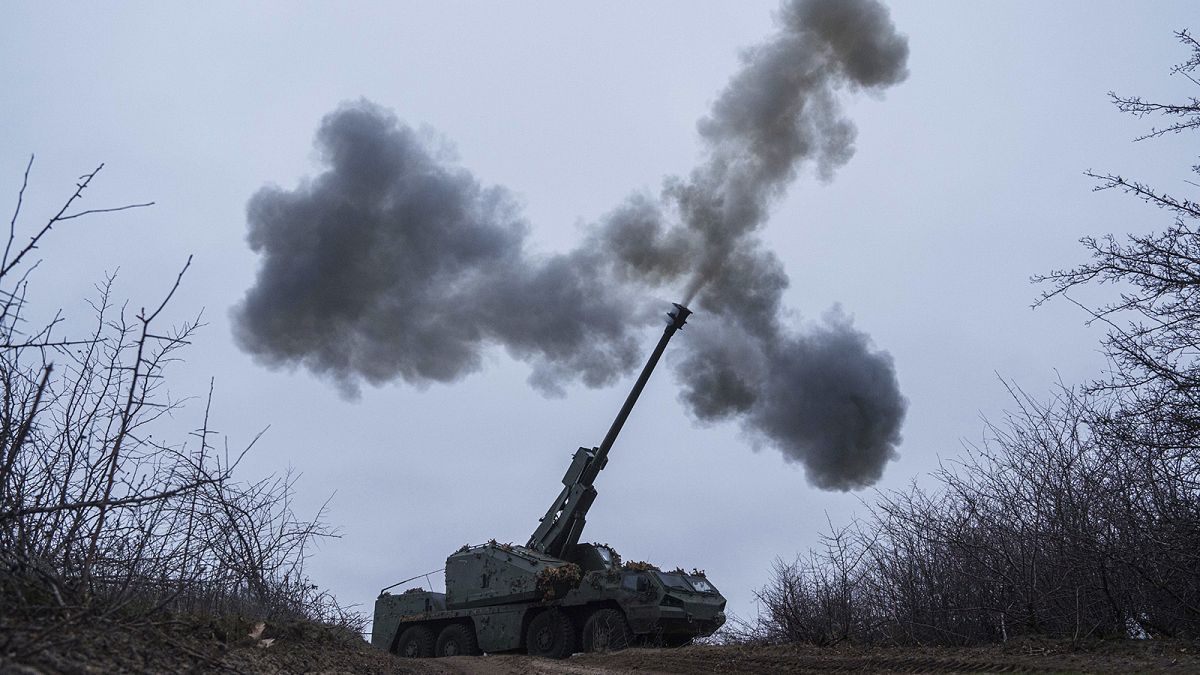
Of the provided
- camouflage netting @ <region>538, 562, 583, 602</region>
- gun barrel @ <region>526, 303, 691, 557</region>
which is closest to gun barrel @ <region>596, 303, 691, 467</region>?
gun barrel @ <region>526, 303, 691, 557</region>

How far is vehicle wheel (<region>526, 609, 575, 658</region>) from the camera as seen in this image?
744 inches

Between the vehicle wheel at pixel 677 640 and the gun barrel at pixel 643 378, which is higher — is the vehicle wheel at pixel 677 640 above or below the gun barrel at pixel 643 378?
below

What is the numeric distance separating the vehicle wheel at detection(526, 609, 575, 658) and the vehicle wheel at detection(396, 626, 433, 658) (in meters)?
3.27

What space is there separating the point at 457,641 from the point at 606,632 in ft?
15.2

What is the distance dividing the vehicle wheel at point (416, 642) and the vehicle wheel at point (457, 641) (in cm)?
25

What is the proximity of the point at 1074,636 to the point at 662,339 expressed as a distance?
1151cm

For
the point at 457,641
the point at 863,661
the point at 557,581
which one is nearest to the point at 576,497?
the point at 557,581

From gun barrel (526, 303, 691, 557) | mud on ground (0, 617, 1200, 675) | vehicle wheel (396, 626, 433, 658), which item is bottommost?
mud on ground (0, 617, 1200, 675)

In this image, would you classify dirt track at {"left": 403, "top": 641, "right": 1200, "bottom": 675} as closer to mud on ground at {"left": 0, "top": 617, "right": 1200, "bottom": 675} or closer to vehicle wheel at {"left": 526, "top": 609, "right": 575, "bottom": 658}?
mud on ground at {"left": 0, "top": 617, "right": 1200, "bottom": 675}

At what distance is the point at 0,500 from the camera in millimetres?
4352

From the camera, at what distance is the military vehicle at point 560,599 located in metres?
18.6

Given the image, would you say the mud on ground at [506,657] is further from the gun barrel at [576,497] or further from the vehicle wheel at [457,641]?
the gun barrel at [576,497]

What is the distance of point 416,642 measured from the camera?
22.2 metres

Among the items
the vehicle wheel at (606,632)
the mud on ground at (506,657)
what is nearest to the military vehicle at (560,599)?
the vehicle wheel at (606,632)
